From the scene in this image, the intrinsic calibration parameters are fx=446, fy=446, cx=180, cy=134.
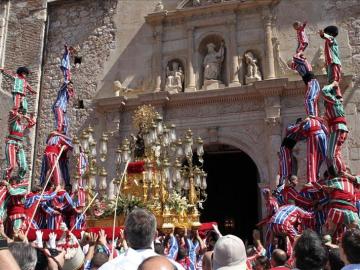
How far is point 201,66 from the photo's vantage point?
43.2ft

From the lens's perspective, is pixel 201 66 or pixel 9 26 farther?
pixel 9 26

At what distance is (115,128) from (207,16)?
4312 mm

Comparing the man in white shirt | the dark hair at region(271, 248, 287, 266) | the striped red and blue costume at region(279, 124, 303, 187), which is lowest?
the dark hair at region(271, 248, 287, 266)

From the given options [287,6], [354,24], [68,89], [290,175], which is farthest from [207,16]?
[290,175]

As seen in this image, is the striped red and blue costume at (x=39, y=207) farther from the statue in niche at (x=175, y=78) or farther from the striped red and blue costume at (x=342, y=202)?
the statue in niche at (x=175, y=78)

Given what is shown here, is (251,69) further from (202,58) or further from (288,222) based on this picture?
(288,222)

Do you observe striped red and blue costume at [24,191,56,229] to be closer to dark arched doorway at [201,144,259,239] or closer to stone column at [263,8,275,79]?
stone column at [263,8,275,79]

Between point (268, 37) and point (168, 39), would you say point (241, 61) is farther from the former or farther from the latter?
point (168, 39)

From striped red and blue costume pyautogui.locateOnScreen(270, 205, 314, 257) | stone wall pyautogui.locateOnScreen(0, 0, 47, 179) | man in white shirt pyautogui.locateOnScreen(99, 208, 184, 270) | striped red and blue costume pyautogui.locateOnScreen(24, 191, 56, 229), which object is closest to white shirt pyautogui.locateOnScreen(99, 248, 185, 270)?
man in white shirt pyautogui.locateOnScreen(99, 208, 184, 270)

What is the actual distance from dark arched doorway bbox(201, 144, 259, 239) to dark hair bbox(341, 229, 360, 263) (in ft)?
41.2

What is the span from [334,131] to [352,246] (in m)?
4.58

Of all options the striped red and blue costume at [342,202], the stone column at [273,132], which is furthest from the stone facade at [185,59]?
the striped red and blue costume at [342,202]

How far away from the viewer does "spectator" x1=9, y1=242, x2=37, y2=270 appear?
2.26m

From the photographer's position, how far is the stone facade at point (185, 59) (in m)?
11.9
